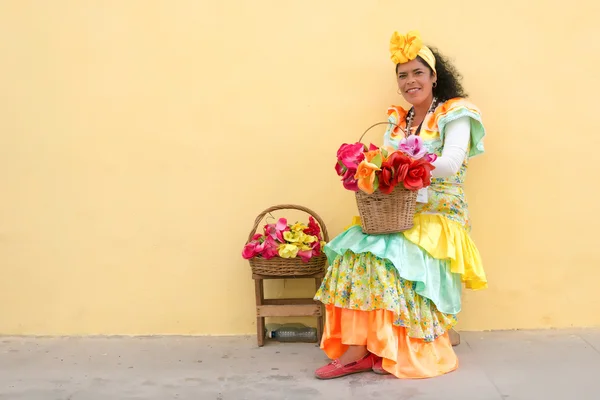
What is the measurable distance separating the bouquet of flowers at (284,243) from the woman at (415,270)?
15 cm

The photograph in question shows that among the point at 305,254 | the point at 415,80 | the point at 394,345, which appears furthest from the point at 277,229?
the point at 415,80

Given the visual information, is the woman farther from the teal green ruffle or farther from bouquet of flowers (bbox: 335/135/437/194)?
bouquet of flowers (bbox: 335/135/437/194)

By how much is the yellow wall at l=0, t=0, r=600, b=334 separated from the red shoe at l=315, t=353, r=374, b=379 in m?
0.55

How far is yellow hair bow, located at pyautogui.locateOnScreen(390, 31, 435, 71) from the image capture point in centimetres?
271

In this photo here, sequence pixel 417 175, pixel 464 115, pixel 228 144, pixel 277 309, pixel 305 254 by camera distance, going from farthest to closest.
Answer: pixel 228 144
pixel 277 309
pixel 305 254
pixel 464 115
pixel 417 175

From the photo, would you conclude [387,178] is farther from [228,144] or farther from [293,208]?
[228,144]

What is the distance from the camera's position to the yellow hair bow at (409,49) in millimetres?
2707

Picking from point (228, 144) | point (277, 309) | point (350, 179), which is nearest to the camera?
point (350, 179)

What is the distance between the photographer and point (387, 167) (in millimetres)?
2467

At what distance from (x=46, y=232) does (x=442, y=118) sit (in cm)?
194

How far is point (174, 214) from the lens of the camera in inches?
123

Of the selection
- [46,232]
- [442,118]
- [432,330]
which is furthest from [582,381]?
[46,232]

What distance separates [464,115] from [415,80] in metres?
0.26

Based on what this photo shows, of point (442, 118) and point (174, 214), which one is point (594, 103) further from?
point (174, 214)
